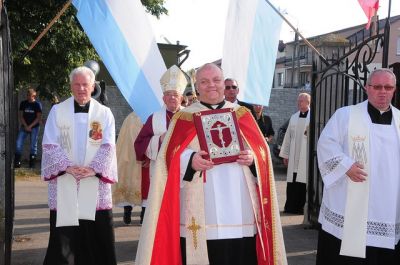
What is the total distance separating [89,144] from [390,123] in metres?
2.65

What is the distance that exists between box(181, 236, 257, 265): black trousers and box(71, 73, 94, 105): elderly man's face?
1.93 metres

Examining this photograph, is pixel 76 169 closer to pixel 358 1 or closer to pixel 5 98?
pixel 5 98

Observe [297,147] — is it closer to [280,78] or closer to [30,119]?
[30,119]

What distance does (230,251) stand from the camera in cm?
479

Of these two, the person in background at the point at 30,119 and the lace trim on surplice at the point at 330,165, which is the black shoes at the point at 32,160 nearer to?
the person in background at the point at 30,119

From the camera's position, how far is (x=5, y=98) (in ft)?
17.2

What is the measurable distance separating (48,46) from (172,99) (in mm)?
9697

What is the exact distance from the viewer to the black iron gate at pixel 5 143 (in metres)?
5.24

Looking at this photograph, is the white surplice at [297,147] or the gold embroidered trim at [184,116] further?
the white surplice at [297,147]

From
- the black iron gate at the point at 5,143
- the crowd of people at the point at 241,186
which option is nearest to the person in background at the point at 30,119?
the crowd of people at the point at 241,186

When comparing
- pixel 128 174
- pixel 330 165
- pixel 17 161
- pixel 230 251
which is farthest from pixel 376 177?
pixel 17 161

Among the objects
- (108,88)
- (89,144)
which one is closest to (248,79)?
(89,144)

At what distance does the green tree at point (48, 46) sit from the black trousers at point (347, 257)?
1134 cm

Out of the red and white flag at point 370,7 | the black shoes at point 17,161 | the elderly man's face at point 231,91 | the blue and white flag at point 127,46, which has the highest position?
the red and white flag at point 370,7
